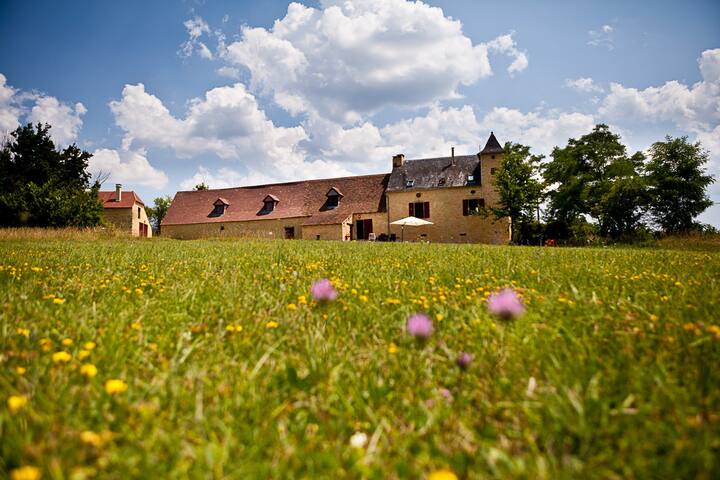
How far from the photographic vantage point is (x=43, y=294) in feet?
9.64

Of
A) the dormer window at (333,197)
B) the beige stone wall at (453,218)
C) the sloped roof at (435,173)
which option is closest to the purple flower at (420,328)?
the beige stone wall at (453,218)

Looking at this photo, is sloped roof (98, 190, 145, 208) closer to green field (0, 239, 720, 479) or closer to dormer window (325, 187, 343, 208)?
dormer window (325, 187, 343, 208)

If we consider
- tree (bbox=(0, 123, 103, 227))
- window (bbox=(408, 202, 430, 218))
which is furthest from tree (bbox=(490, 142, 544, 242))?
tree (bbox=(0, 123, 103, 227))

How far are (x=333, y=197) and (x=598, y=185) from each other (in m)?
27.0

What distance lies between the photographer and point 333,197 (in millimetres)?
35750

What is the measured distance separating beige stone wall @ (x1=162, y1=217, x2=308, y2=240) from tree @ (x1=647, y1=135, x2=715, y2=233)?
35778mm

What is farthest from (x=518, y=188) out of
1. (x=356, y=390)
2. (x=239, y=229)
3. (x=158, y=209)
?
(x=158, y=209)

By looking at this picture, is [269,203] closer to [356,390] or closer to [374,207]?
[374,207]

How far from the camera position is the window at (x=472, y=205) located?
106 ft

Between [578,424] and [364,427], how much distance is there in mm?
756

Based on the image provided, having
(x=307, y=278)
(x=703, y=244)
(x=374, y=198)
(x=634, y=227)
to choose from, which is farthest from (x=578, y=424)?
(x=634, y=227)

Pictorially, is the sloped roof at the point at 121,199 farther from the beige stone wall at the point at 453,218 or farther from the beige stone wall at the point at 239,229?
the beige stone wall at the point at 453,218

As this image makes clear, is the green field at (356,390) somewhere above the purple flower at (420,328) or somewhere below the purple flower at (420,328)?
below

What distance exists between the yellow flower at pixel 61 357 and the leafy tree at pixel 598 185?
1428 inches
